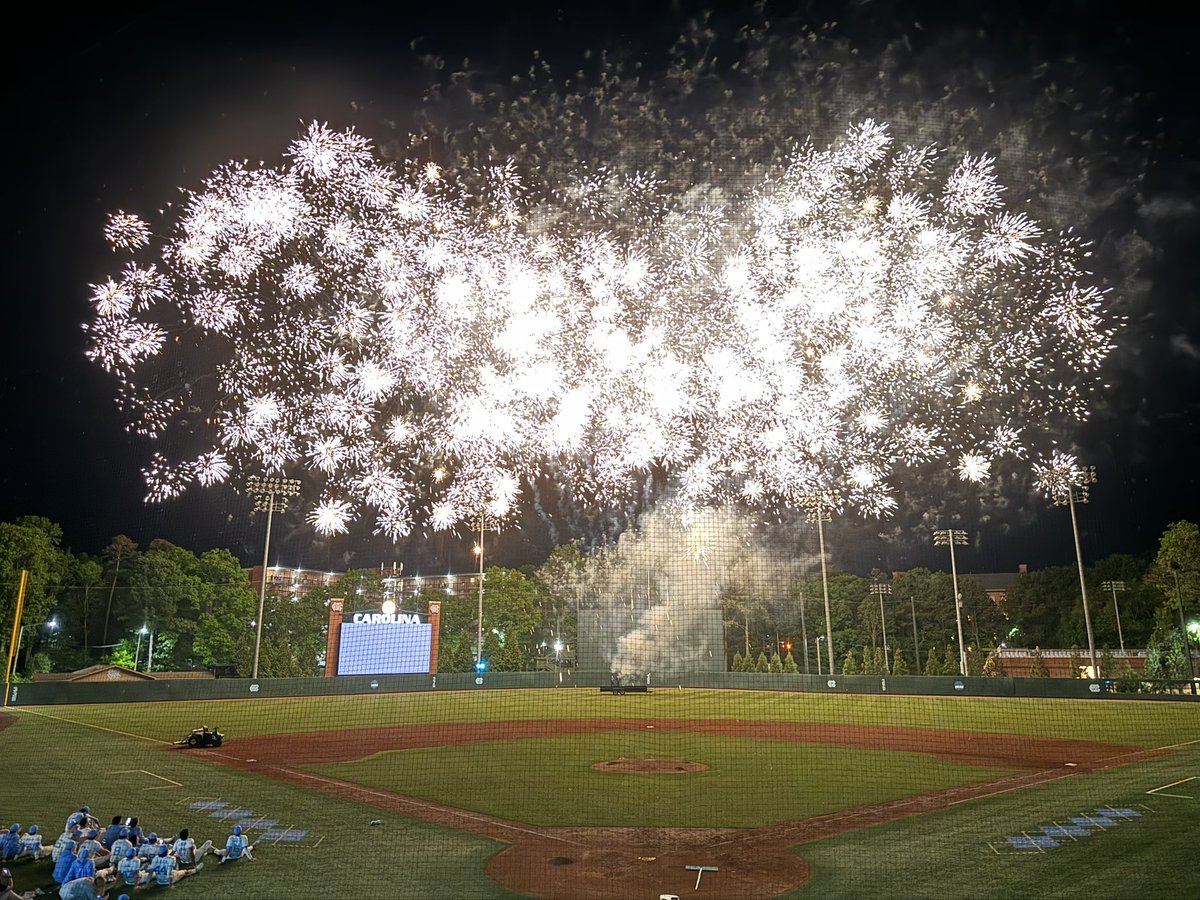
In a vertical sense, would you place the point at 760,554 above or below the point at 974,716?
above

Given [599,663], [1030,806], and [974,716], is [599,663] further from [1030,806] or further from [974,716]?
[1030,806]

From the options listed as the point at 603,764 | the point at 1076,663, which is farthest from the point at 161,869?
the point at 1076,663

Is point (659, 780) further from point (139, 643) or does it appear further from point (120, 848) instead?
point (139, 643)

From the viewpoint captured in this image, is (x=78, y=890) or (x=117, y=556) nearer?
(x=78, y=890)

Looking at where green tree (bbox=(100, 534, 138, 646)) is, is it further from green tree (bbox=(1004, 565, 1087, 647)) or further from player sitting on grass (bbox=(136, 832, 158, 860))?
green tree (bbox=(1004, 565, 1087, 647))

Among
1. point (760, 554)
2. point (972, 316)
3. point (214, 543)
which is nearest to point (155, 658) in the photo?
point (214, 543)
